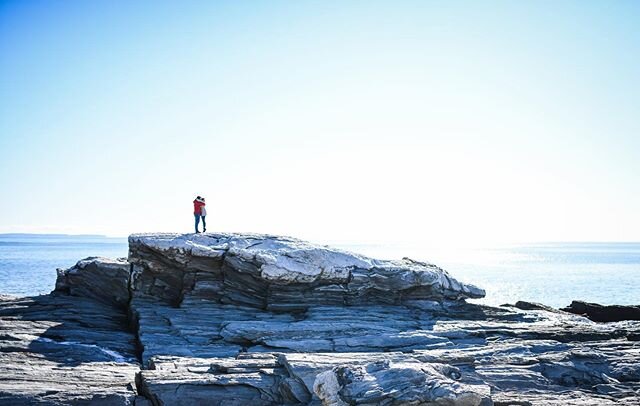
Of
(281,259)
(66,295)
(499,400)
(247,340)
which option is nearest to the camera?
(499,400)

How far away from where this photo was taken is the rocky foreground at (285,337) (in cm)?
1434

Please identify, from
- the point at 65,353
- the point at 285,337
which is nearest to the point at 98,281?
the point at 65,353

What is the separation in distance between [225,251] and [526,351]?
15232 mm

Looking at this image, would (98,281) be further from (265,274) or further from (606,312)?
(606,312)

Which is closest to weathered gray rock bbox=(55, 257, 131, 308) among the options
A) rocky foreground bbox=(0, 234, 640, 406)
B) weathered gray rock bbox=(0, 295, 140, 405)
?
rocky foreground bbox=(0, 234, 640, 406)

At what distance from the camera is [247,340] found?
20.9 m

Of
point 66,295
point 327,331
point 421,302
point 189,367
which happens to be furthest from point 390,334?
point 66,295

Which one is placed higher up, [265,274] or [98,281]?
[265,274]

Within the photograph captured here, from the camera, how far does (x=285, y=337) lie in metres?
21.0

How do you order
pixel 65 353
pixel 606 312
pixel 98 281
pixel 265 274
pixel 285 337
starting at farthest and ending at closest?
pixel 606 312, pixel 98 281, pixel 265 274, pixel 285 337, pixel 65 353

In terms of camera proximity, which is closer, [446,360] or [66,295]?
[446,360]

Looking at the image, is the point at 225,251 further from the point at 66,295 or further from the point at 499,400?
the point at 499,400

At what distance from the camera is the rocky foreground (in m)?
14.3

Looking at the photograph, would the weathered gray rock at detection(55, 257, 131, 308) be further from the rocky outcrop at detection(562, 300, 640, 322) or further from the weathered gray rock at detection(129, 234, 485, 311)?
the rocky outcrop at detection(562, 300, 640, 322)
